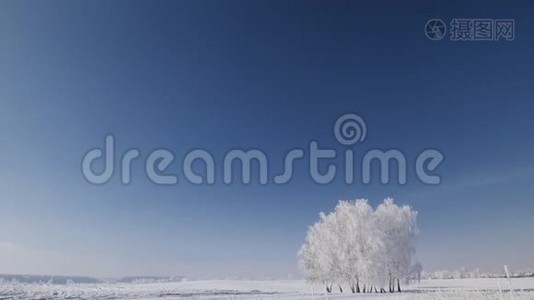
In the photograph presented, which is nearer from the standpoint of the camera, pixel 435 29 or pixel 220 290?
pixel 435 29

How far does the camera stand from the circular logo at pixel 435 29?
36.5ft

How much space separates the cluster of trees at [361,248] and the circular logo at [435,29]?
4380mm

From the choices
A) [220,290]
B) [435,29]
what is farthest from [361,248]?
[435,29]

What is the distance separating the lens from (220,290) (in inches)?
518

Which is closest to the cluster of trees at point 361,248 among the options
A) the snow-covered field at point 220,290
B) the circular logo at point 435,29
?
the snow-covered field at point 220,290

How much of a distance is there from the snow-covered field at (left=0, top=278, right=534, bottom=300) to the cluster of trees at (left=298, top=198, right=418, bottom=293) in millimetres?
545

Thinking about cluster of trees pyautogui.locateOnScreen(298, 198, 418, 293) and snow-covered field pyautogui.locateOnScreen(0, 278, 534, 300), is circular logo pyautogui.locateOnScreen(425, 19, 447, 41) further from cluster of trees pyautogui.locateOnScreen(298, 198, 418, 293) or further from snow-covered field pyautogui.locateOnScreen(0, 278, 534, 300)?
snow-covered field pyautogui.locateOnScreen(0, 278, 534, 300)

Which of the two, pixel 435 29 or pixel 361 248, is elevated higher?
pixel 435 29

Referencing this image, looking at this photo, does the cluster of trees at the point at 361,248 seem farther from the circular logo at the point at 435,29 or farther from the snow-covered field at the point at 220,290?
the circular logo at the point at 435,29

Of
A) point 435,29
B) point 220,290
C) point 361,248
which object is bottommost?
point 220,290

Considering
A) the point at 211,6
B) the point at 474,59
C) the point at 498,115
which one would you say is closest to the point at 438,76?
the point at 474,59

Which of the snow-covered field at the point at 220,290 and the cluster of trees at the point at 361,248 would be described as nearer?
the snow-covered field at the point at 220,290

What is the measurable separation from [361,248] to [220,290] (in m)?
3.82

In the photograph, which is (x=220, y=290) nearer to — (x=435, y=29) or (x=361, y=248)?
(x=361, y=248)
